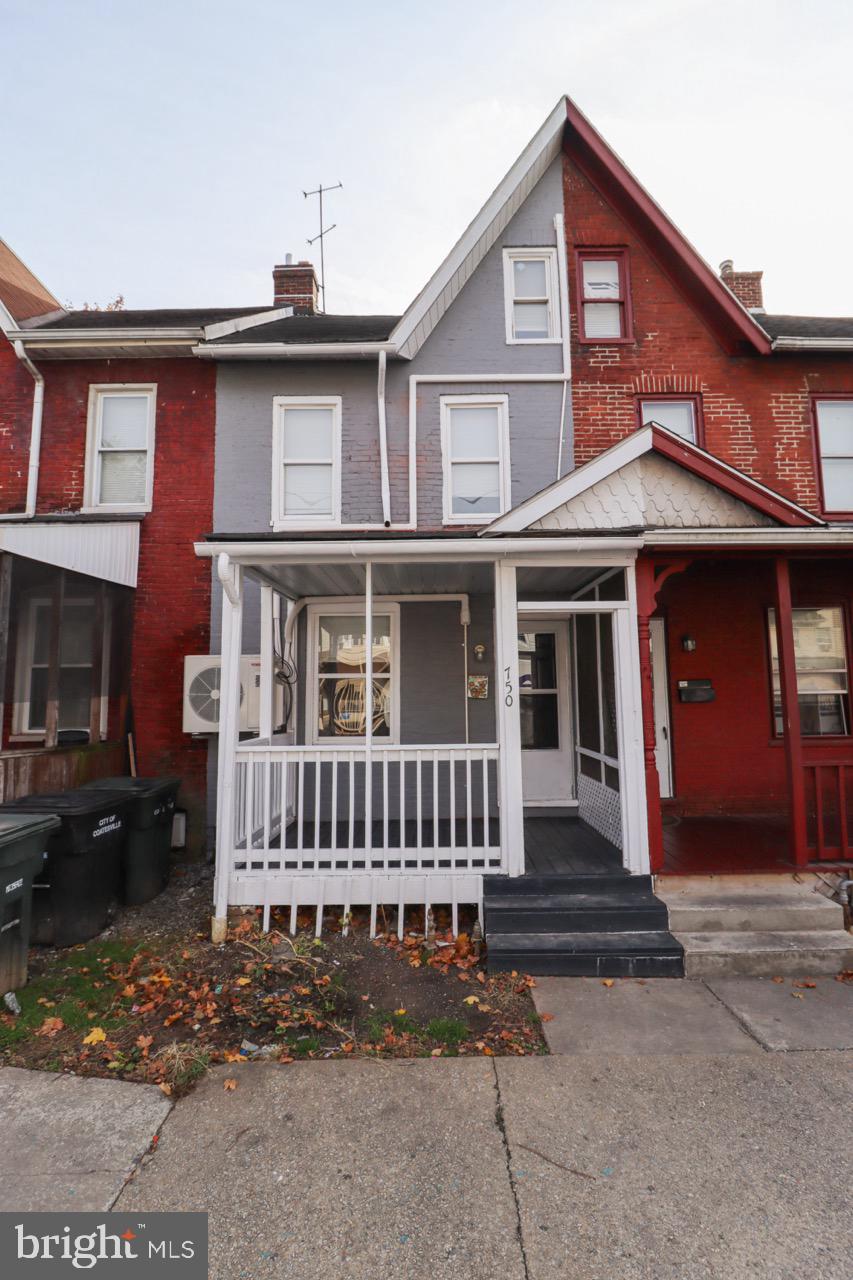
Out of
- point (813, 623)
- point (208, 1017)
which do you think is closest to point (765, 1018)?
point (208, 1017)

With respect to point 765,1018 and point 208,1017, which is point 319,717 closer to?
point 208,1017

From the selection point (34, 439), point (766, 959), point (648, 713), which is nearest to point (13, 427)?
point (34, 439)

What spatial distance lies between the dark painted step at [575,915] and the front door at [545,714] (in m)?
2.51

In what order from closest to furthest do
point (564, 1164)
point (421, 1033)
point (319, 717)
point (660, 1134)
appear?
1. point (564, 1164)
2. point (660, 1134)
3. point (421, 1033)
4. point (319, 717)

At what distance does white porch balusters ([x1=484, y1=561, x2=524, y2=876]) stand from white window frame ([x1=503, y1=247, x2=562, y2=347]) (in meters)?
4.43

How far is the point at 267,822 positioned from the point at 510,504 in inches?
197

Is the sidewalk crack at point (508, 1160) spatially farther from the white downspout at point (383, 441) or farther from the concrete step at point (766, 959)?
the white downspout at point (383, 441)

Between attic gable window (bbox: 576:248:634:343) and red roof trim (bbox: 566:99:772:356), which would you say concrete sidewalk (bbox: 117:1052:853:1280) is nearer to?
red roof trim (bbox: 566:99:772:356)

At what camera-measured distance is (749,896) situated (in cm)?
516

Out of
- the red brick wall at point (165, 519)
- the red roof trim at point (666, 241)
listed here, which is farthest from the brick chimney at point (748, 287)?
the red brick wall at point (165, 519)

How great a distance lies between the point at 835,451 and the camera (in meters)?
8.24

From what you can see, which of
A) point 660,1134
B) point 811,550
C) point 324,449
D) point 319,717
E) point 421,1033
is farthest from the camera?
point 324,449

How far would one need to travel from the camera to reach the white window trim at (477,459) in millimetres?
7926

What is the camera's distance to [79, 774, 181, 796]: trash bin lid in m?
6.11
